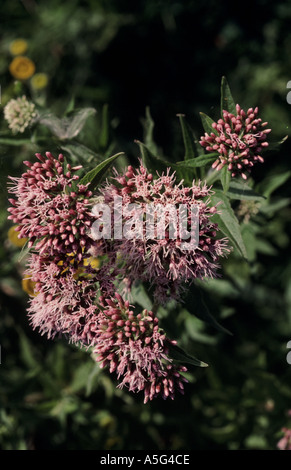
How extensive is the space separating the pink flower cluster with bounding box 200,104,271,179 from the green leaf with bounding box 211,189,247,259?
0.15m

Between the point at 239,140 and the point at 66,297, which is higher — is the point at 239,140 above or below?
above

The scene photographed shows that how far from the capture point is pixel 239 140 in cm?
212

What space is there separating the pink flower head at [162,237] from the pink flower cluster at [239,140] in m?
0.20

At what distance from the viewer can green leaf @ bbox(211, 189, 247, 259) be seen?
2.04 metres

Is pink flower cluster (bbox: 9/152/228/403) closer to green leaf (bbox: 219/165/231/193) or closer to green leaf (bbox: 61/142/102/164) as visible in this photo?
green leaf (bbox: 219/165/231/193)

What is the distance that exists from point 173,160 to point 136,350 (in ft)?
6.34

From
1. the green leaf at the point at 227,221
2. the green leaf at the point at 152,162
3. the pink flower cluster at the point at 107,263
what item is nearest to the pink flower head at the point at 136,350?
the pink flower cluster at the point at 107,263

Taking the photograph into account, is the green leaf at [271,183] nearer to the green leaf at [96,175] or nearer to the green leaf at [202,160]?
the green leaf at [202,160]

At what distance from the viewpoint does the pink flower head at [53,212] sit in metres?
2.05

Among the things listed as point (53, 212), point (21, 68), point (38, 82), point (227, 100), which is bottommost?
point (53, 212)

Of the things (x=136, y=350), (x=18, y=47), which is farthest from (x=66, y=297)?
(x=18, y=47)

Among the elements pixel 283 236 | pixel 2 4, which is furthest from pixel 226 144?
pixel 2 4

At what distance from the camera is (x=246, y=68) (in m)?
4.56

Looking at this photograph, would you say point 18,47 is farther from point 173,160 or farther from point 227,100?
point 227,100
